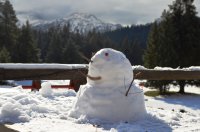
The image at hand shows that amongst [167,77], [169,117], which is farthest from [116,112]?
[167,77]

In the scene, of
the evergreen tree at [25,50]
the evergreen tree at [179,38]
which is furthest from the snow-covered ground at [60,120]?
the evergreen tree at [25,50]

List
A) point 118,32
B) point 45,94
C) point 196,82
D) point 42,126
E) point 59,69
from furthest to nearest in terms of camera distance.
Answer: point 118,32, point 196,82, point 59,69, point 45,94, point 42,126

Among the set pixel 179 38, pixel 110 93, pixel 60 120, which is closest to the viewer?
pixel 60 120

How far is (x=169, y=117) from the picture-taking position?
10.0 feet

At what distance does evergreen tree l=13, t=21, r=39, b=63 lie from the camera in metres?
37.6

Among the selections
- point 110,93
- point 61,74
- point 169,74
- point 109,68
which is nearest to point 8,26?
point 169,74

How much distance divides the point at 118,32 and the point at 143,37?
13.6 m

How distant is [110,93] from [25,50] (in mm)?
35796

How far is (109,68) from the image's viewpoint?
10.0 feet

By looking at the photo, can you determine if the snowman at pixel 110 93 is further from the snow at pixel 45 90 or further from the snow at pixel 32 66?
the snow at pixel 32 66

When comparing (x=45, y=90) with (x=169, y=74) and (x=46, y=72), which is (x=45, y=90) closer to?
(x=46, y=72)

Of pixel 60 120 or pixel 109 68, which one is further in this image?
pixel 109 68

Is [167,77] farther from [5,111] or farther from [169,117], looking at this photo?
[5,111]

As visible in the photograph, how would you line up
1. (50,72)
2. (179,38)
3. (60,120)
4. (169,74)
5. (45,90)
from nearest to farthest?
1. (60,120)
2. (45,90)
3. (50,72)
4. (169,74)
5. (179,38)
